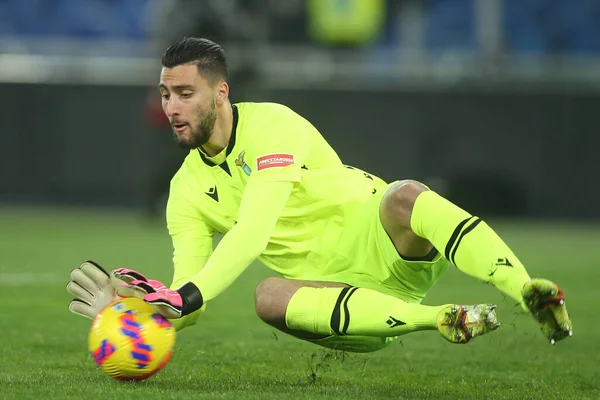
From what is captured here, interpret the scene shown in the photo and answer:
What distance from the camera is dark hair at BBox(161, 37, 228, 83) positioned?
4293 mm

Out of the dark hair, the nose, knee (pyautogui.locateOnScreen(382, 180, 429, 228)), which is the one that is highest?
the dark hair

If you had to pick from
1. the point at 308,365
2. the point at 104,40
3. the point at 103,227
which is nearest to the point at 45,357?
the point at 308,365

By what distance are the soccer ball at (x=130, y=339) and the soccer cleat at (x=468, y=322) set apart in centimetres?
108

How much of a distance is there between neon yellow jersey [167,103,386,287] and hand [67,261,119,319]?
34 centimetres

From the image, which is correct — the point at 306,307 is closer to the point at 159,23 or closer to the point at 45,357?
the point at 45,357

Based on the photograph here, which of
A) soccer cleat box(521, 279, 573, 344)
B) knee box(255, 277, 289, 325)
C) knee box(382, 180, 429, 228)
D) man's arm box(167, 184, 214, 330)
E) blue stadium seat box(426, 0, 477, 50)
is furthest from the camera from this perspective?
blue stadium seat box(426, 0, 477, 50)

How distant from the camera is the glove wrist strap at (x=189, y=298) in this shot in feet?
12.9

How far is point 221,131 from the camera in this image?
4.46m

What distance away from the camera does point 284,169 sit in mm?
4320

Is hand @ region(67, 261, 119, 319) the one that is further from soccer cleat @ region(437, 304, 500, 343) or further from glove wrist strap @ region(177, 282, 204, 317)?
soccer cleat @ region(437, 304, 500, 343)

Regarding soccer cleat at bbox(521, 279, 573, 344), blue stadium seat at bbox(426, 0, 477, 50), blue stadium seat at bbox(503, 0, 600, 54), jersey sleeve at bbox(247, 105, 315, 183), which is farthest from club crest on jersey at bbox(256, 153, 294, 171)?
blue stadium seat at bbox(503, 0, 600, 54)

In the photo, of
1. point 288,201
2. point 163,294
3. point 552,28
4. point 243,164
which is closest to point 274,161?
point 243,164

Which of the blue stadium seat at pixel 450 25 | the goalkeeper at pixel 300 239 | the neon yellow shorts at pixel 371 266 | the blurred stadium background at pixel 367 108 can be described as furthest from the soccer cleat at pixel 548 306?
the blue stadium seat at pixel 450 25

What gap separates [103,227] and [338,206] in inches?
390
